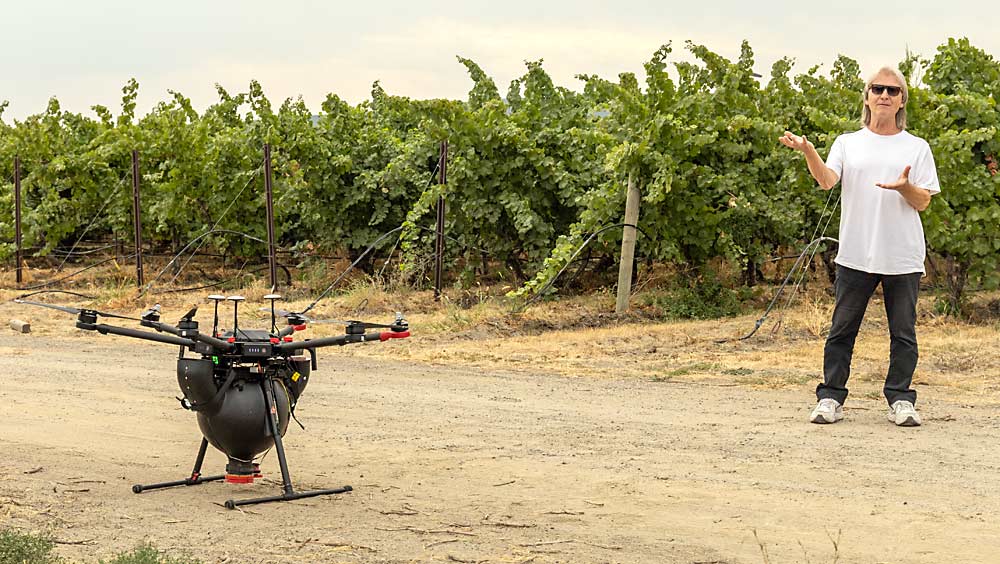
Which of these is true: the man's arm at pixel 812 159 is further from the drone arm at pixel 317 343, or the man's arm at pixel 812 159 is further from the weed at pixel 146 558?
the weed at pixel 146 558

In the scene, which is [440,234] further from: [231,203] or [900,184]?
[900,184]

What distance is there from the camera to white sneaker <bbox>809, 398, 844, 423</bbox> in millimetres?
7898

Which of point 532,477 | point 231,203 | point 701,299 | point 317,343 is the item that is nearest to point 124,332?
point 317,343

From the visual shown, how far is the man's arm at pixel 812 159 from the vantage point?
7.27m

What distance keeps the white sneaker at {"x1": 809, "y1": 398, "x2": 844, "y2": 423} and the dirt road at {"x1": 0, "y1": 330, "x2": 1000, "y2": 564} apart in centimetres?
11

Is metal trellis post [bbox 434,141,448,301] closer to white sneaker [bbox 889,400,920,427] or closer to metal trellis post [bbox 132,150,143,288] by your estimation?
metal trellis post [bbox 132,150,143,288]

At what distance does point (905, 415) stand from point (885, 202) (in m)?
1.28

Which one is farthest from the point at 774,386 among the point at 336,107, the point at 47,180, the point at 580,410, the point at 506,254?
the point at 47,180

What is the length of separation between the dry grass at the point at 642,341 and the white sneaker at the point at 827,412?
113cm

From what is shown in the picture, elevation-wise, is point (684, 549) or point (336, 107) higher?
point (336, 107)

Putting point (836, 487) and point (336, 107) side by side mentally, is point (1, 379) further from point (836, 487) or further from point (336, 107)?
point (336, 107)

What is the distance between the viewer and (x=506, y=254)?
16109 millimetres

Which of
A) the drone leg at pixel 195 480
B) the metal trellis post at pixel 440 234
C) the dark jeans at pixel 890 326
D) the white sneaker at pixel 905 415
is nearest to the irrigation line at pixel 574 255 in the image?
the metal trellis post at pixel 440 234

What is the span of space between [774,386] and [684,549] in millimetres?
4557
